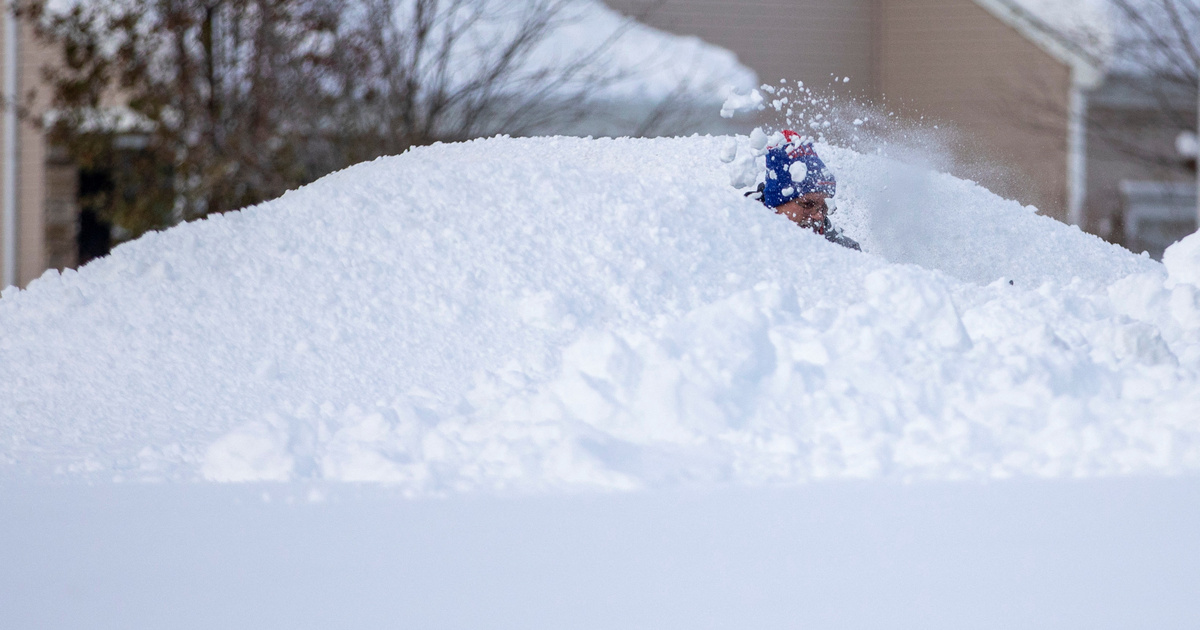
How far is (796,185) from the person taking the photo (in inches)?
183

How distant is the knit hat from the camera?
4.65m

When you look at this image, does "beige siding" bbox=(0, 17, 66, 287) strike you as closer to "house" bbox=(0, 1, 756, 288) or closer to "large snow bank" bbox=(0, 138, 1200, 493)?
"house" bbox=(0, 1, 756, 288)

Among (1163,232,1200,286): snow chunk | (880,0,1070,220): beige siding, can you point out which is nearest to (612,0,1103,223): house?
(880,0,1070,220): beige siding

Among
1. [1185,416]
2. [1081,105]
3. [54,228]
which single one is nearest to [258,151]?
[54,228]

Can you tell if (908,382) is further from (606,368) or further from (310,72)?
(310,72)

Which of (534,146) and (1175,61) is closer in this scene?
(534,146)

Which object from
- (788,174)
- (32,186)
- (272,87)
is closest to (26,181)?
(32,186)

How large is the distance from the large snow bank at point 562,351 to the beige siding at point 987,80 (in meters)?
5.90

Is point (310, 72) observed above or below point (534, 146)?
above

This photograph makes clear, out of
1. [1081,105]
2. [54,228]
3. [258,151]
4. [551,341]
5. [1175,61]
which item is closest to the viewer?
[551,341]

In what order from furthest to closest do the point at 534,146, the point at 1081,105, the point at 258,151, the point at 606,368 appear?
the point at 1081,105 < the point at 258,151 < the point at 534,146 < the point at 606,368

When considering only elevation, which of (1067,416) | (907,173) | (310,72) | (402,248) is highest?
(310,72)

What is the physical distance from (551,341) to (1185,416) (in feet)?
5.39

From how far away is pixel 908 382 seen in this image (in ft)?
9.75
